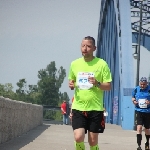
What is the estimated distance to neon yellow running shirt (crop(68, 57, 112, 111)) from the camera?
6.08 m

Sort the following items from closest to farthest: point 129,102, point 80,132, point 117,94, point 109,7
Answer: point 80,132 → point 129,102 → point 117,94 → point 109,7

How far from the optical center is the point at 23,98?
111875mm

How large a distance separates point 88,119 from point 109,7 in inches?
1256

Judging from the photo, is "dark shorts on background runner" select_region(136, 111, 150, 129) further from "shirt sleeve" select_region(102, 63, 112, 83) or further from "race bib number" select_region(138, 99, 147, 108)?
"shirt sleeve" select_region(102, 63, 112, 83)

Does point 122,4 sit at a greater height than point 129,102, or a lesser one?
greater

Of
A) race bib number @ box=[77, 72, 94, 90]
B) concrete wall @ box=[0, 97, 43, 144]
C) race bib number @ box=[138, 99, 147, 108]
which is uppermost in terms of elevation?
race bib number @ box=[77, 72, 94, 90]

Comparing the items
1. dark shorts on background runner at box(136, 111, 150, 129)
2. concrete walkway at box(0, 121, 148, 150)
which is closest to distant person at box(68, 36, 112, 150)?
concrete walkway at box(0, 121, 148, 150)

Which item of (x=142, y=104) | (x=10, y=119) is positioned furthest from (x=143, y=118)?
(x=10, y=119)

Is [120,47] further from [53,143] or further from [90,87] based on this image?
[90,87]

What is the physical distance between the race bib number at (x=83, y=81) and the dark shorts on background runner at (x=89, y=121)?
0.91ft

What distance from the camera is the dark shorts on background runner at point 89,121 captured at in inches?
238

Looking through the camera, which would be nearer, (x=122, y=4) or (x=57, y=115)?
(x=122, y=4)

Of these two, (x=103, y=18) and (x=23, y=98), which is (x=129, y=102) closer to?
(x=103, y=18)

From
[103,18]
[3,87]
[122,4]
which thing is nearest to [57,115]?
[3,87]
